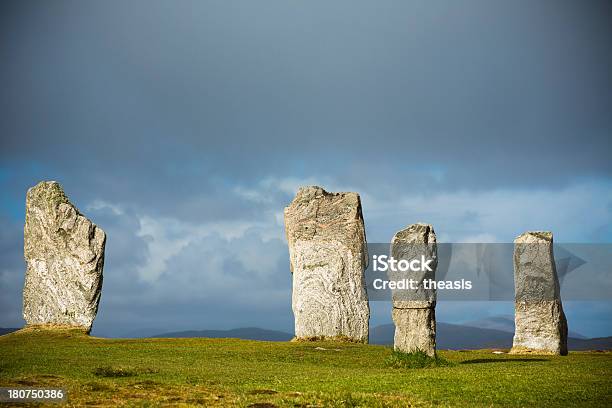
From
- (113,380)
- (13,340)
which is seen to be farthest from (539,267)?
(13,340)

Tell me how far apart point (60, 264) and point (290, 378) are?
2665 cm

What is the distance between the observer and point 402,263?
29562 millimetres

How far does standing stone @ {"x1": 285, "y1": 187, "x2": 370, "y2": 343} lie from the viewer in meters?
43.3

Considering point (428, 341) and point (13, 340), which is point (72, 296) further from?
point (428, 341)

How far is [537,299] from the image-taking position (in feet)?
128

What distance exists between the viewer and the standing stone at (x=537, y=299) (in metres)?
38.5

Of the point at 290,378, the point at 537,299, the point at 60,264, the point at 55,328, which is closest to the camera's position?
the point at 290,378

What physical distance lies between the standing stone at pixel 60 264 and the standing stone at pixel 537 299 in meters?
24.4

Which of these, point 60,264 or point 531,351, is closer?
point 531,351

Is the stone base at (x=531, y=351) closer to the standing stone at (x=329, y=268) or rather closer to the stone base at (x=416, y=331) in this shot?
the standing stone at (x=329, y=268)

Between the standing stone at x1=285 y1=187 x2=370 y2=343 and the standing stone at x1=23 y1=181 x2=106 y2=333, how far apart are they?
12.2 m

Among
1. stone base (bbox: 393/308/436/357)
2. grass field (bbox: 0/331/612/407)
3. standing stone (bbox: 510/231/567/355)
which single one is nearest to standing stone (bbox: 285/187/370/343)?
grass field (bbox: 0/331/612/407)

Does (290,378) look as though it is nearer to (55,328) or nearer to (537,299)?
(537,299)

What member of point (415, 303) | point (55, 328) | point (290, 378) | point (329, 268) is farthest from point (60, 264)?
point (290, 378)
